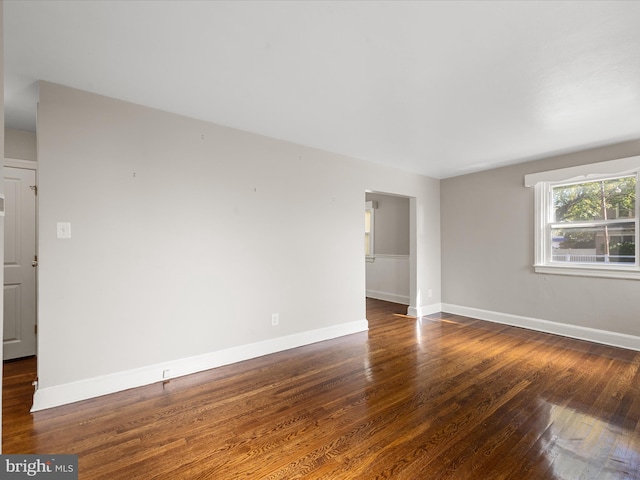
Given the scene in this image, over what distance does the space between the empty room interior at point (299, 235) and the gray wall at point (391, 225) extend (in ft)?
6.55

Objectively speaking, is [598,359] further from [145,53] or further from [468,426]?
[145,53]

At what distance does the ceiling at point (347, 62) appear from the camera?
1.65 m

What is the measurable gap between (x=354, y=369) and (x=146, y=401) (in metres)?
1.78

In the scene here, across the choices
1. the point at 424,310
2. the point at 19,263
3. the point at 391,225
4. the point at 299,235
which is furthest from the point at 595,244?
the point at 19,263

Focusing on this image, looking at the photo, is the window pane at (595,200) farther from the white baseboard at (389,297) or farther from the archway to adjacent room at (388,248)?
the white baseboard at (389,297)

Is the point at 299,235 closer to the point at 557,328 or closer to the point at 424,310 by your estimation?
the point at 424,310

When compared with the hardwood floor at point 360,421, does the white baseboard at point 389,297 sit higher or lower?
higher

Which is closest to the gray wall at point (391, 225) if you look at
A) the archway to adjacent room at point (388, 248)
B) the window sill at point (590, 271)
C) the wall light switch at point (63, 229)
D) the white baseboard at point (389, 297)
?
the archway to adjacent room at point (388, 248)

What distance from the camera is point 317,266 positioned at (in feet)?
12.8

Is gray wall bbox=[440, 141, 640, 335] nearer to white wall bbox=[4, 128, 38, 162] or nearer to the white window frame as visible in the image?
the white window frame

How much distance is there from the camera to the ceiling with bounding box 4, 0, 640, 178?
165cm

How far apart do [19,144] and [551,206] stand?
6493mm

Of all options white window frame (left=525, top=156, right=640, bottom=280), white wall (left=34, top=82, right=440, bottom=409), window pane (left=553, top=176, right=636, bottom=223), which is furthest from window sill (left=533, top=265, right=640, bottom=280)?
white wall (left=34, top=82, right=440, bottom=409)

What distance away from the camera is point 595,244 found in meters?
3.95
